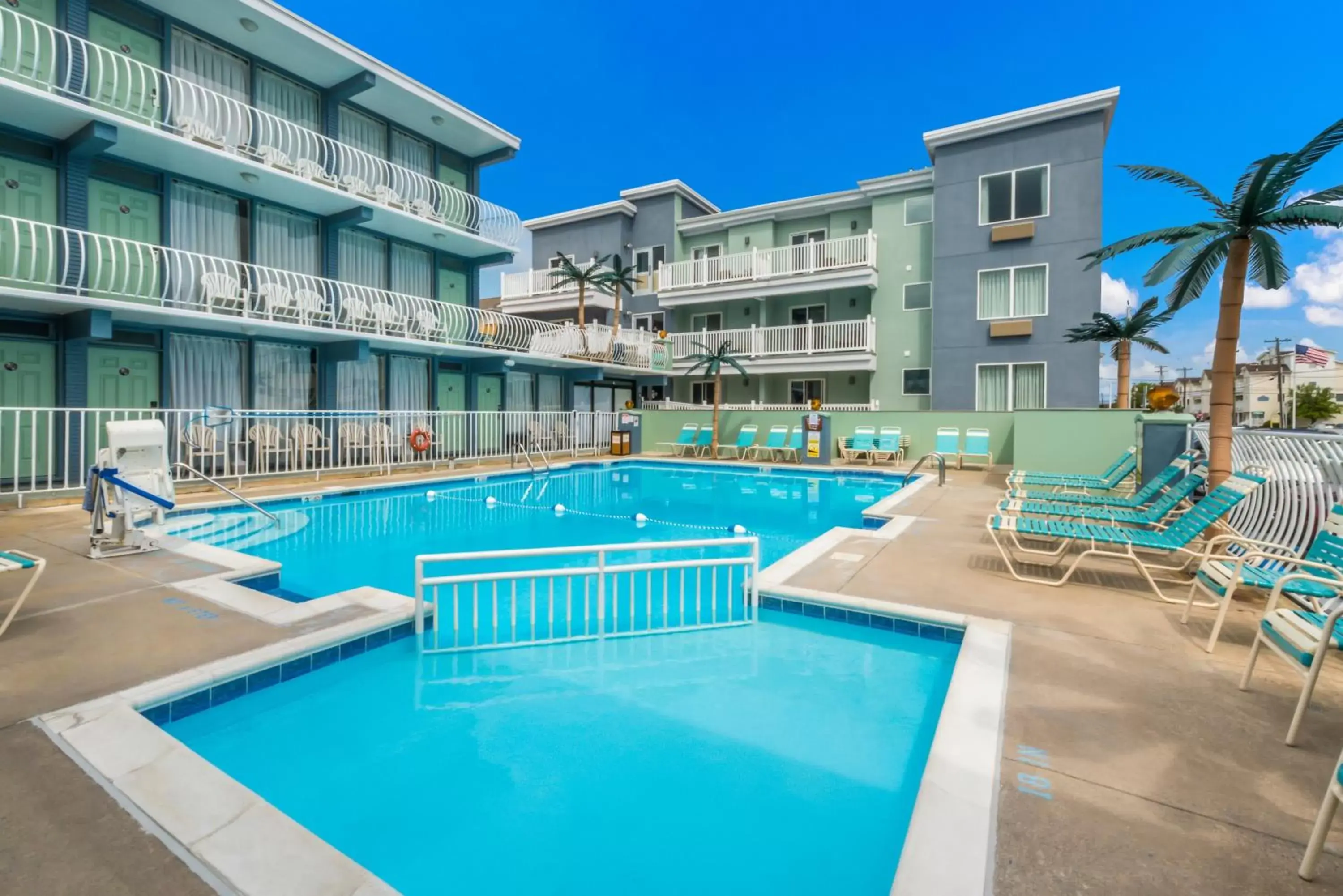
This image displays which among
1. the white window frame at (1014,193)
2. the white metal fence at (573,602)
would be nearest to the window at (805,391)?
the white window frame at (1014,193)

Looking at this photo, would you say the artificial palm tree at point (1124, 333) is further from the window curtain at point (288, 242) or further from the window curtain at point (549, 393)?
the window curtain at point (288, 242)

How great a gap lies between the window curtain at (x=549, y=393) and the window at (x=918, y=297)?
11598mm

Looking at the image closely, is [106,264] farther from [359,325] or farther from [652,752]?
[652,752]

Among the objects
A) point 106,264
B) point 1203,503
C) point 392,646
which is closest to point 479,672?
point 392,646

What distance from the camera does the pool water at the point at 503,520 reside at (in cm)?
684

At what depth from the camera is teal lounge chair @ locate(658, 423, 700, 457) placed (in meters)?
18.9

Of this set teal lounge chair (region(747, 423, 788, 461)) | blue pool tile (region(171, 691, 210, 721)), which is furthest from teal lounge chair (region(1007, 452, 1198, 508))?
teal lounge chair (region(747, 423, 788, 461))

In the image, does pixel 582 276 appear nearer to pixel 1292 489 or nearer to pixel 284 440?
pixel 284 440

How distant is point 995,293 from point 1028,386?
2910mm

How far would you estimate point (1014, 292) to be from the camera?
716 inches

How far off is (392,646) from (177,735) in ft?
4.28

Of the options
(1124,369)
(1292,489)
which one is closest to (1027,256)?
(1124,369)

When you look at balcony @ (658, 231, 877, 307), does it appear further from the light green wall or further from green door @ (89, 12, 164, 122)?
green door @ (89, 12, 164, 122)

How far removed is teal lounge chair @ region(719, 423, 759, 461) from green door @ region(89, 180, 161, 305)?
13.6m
